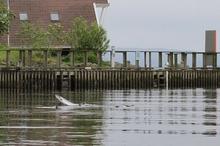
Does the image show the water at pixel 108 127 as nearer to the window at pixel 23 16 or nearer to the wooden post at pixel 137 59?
the wooden post at pixel 137 59

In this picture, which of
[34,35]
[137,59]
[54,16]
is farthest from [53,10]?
[137,59]

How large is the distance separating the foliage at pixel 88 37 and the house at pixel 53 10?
7.75 metres

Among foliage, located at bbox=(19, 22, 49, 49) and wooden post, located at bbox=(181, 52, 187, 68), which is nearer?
foliage, located at bbox=(19, 22, 49, 49)

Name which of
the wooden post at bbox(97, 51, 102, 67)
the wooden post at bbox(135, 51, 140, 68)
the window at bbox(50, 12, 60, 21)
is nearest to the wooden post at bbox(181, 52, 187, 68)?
the wooden post at bbox(135, 51, 140, 68)

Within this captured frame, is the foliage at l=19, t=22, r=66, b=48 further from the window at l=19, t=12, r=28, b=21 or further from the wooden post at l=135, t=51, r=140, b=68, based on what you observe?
the wooden post at l=135, t=51, r=140, b=68

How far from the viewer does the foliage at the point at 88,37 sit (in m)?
86.4

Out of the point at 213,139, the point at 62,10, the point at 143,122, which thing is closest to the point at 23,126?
the point at 143,122

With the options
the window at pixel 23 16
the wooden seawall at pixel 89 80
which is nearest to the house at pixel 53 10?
the window at pixel 23 16

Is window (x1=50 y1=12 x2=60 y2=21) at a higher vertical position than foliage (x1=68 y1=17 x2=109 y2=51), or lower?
higher

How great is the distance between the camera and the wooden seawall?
76812 millimetres

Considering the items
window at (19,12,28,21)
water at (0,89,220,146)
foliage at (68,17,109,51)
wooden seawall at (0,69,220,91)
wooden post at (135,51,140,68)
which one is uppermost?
window at (19,12,28,21)

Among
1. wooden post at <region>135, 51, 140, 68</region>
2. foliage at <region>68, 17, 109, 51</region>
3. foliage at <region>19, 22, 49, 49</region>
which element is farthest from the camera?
foliage at <region>19, 22, 49, 49</region>

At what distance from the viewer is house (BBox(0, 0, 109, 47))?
97.0 meters

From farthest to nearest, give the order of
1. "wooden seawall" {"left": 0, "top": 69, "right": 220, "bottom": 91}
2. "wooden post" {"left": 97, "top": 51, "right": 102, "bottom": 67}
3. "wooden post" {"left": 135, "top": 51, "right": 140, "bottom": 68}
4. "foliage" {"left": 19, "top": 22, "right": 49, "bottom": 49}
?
"foliage" {"left": 19, "top": 22, "right": 49, "bottom": 49}
"wooden post" {"left": 135, "top": 51, "right": 140, "bottom": 68}
"wooden post" {"left": 97, "top": 51, "right": 102, "bottom": 67}
"wooden seawall" {"left": 0, "top": 69, "right": 220, "bottom": 91}
